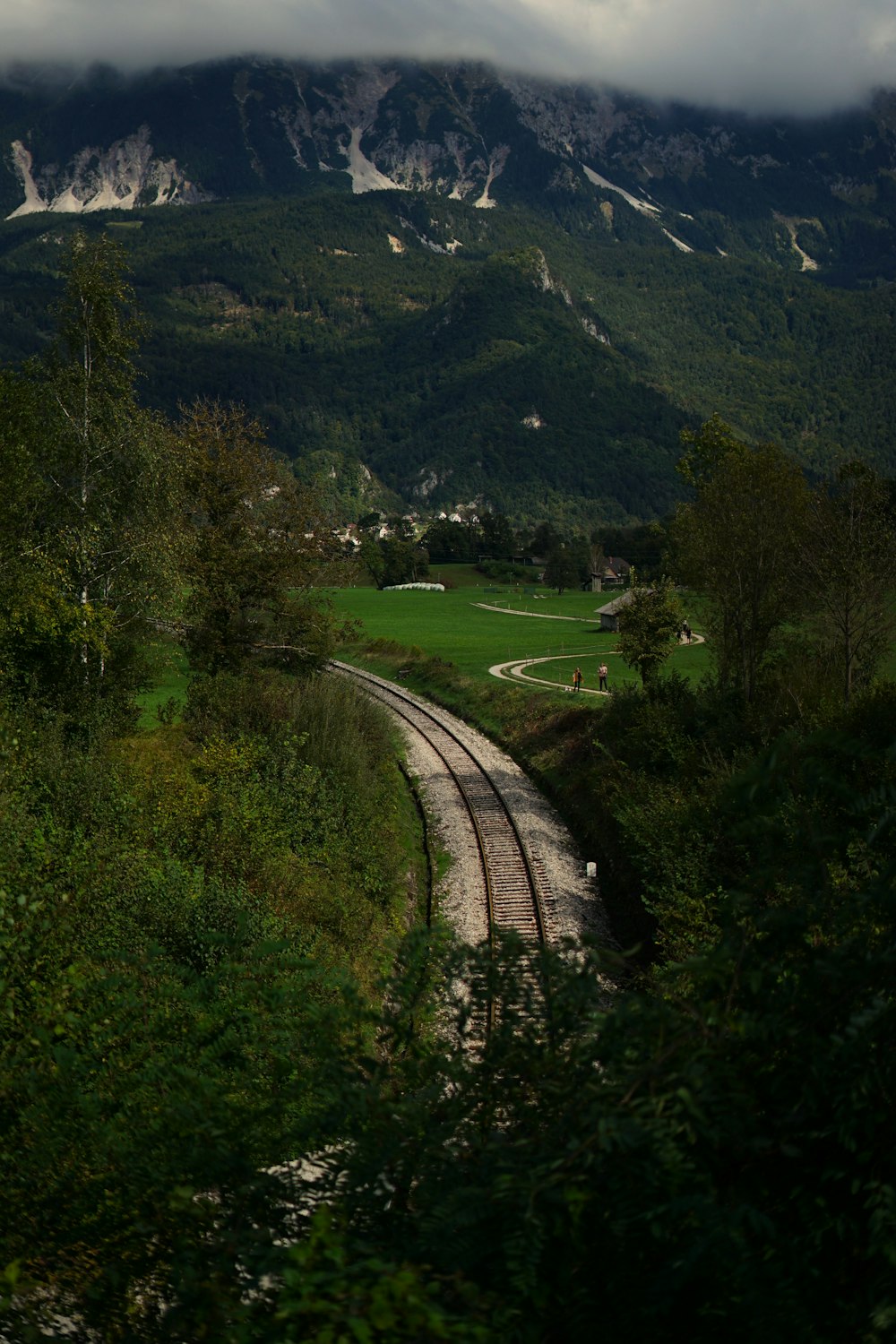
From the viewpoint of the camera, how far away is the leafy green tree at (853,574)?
32.4m

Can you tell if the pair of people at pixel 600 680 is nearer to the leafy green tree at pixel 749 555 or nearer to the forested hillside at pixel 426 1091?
the leafy green tree at pixel 749 555

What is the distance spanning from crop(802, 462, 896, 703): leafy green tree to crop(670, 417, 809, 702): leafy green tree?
2.82 ft

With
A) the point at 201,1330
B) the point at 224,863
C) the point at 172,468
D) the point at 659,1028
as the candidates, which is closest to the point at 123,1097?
the point at 201,1330

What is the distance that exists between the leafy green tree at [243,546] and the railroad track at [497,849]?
8.07 metres

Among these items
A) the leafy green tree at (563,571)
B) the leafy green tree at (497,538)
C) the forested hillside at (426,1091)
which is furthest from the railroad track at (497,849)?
the leafy green tree at (497,538)

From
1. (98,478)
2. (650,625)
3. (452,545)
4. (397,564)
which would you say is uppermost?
(452,545)

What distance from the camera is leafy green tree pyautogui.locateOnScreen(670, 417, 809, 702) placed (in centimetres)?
3597

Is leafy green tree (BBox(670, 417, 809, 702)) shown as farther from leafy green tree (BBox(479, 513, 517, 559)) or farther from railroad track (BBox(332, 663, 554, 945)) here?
leafy green tree (BBox(479, 513, 517, 559))

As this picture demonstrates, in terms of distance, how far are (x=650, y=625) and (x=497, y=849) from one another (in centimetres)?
1642

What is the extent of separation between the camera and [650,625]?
149 ft

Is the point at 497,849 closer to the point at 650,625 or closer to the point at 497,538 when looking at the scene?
the point at 650,625

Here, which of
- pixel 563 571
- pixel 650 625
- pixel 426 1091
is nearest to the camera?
pixel 426 1091

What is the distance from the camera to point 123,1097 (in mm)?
8695

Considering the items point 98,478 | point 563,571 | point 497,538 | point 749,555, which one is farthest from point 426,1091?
point 497,538
